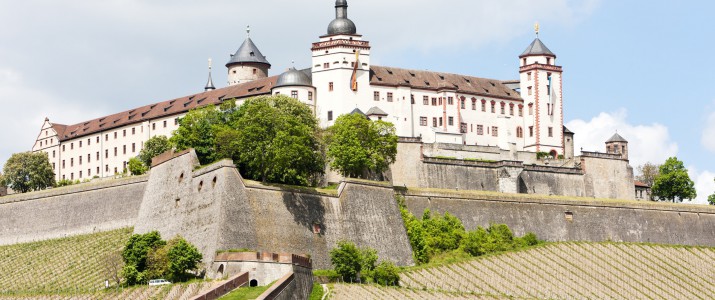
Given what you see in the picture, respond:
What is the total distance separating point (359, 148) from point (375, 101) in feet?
65.2

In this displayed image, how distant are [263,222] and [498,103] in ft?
142

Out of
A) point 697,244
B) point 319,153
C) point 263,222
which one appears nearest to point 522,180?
point 697,244

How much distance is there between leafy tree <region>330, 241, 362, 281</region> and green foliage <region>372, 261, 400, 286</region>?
45.2 inches

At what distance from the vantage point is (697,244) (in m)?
112

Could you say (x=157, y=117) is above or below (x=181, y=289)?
above

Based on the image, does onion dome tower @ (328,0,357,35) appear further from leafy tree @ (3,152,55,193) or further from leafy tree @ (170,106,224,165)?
leafy tree @ (3,152,55,193)

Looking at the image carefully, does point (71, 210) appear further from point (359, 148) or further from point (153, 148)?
point (359, 148)

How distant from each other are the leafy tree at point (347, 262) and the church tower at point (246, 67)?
48.0 meters

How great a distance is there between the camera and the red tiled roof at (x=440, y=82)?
12300 centimetres

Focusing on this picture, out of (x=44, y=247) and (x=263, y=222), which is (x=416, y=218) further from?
(x=44, y=247)

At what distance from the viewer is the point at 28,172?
5064 inches

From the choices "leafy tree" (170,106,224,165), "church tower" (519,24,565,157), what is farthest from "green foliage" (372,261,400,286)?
"church tower" (519,24,565,157)

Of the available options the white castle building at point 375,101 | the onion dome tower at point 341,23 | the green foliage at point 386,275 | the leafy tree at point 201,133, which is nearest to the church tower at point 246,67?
the white castle building at point 375,101

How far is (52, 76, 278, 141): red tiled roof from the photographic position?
124 metres
